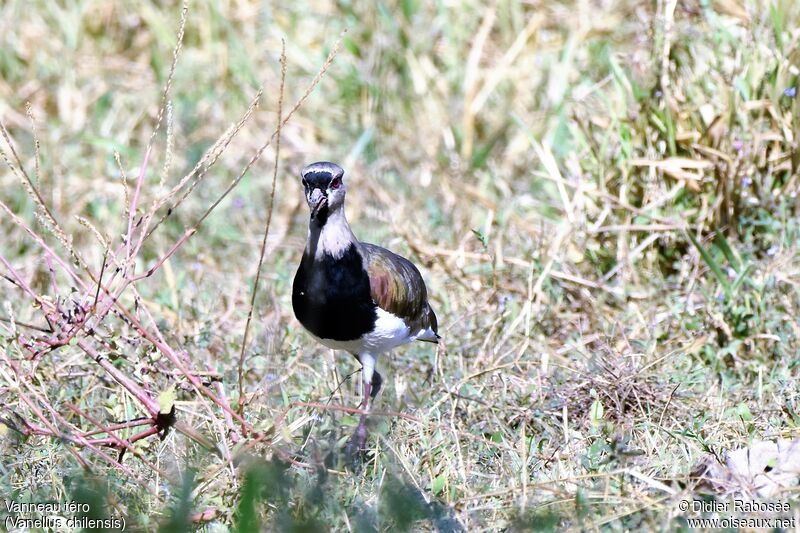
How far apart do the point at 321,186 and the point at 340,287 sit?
35 cm

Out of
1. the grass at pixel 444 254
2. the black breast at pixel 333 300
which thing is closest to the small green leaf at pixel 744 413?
the grass at pixel 444 254

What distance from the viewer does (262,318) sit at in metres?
4.49

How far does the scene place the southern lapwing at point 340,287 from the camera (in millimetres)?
3453

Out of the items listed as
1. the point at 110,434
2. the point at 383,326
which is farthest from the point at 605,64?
the point at 110,434

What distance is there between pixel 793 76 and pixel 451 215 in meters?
1.96

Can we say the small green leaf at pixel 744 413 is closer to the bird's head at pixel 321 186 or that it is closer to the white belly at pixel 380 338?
the white belly at pixel 380 338

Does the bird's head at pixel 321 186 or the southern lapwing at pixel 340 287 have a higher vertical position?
the bird's head at pixel 321 186

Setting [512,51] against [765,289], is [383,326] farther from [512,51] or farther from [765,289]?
[512,51]

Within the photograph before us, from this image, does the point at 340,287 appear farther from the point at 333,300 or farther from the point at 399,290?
the point at 399,290

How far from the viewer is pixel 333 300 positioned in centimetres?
352

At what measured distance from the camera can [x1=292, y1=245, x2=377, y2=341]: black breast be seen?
351cm

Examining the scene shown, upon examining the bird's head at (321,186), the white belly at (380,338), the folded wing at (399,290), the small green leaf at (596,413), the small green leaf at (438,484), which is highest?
the bird's head at (321,186)

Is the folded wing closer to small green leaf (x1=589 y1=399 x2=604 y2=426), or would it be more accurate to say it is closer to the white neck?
the white neck

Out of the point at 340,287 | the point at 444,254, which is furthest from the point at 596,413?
the point at 444,254
